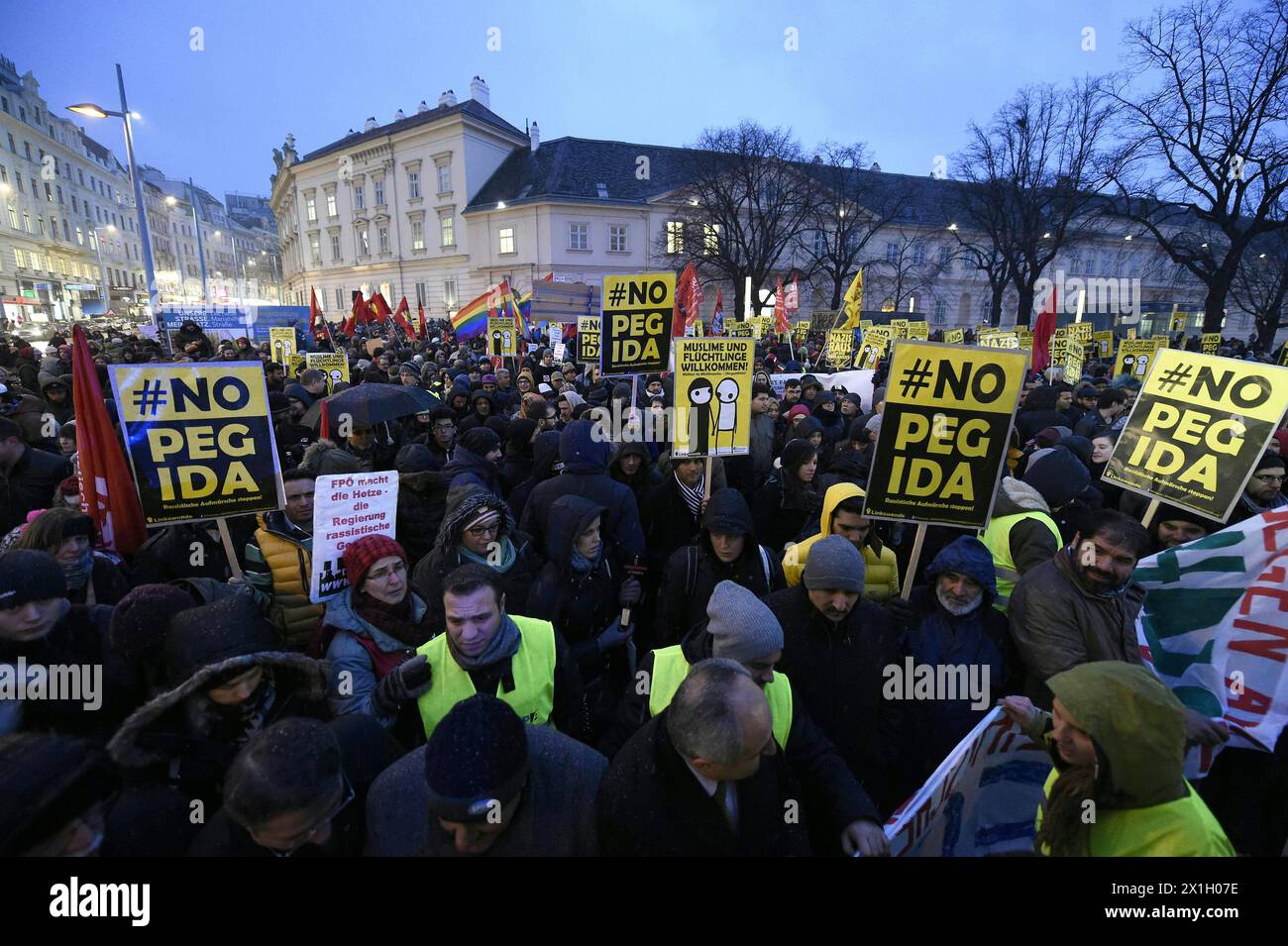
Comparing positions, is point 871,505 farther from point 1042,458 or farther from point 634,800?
point 634,800

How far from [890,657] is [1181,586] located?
5.14ft

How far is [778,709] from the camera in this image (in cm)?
220

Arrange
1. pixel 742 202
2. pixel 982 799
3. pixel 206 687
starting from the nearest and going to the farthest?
pixel 206 687, pixel 982 799, pixel 742 202

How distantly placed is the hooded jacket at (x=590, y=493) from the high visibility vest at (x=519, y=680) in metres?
1.44

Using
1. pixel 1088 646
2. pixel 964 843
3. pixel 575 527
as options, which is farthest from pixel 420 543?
pixel 1088 646

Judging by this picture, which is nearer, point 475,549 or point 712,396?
point 475,549

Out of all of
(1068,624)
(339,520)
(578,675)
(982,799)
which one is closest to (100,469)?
(339,520)

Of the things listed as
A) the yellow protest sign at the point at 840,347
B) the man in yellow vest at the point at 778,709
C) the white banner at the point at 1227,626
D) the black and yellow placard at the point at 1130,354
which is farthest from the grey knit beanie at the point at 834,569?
the yellow protest sign at the point at 840,347

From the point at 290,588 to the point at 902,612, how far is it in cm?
326

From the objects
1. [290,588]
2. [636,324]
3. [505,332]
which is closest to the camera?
Answer: [290,588]

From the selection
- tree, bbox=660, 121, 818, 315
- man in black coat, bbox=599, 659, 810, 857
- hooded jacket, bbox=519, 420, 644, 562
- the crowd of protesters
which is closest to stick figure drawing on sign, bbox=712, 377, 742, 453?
the crowd of protesters

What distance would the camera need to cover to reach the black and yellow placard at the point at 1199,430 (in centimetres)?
341

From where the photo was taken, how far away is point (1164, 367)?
3904 millimetres

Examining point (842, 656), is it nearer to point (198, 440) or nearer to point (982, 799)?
point (982, 799)
